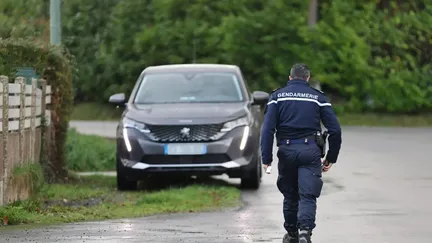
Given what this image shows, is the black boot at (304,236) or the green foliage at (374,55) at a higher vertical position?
the black boot at (304,236)

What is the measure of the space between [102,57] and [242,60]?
5375 millimetres

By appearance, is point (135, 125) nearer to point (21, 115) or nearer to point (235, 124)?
point (235, 124)

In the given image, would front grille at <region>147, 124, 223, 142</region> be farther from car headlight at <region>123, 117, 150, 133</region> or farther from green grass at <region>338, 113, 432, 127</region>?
green grass at <region>338, 113, 432, 127</region>

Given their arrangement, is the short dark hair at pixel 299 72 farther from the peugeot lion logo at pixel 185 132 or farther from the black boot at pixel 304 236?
the peugeot lion logo at pixel 185 132

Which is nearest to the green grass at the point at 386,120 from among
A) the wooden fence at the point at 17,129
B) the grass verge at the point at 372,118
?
the grass verge at the point at 372,118

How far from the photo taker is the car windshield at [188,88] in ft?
61.3

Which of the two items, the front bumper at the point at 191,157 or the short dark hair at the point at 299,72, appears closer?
the short dark hair at the point at 299,72

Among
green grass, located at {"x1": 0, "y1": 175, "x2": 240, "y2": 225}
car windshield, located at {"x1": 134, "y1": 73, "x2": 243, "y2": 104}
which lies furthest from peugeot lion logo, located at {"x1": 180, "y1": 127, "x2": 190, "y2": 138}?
car windshield, located at {"x1": 134, "y1": 73, "x2": 243, "y2": 104}

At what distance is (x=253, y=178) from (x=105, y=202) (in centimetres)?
239

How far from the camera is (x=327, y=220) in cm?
1381

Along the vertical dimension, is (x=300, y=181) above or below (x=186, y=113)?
above

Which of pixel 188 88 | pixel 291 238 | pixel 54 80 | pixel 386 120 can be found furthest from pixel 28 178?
pixel 386 120

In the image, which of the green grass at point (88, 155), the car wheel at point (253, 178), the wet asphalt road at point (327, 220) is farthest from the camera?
the green grass at point (88, 155)

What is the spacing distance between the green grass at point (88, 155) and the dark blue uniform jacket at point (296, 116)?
10193mm
